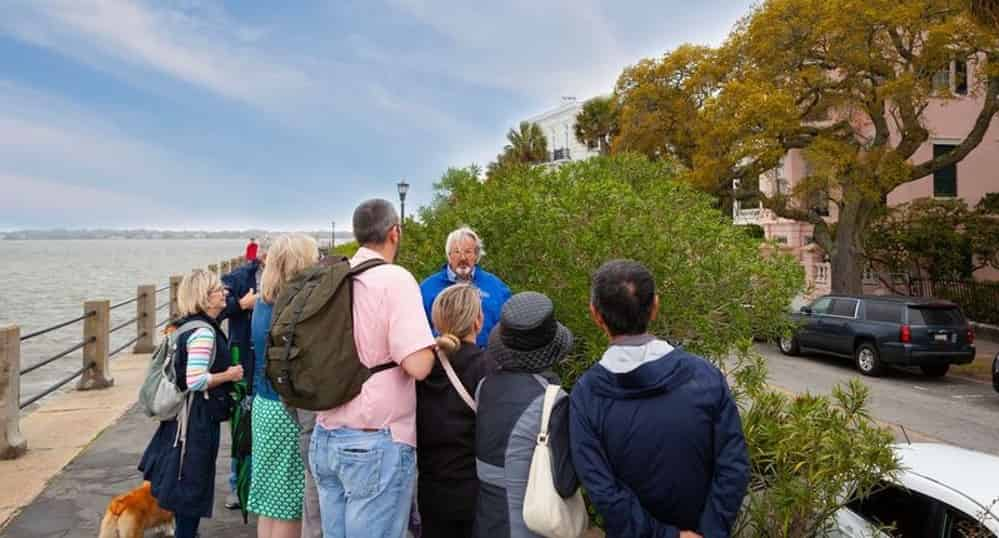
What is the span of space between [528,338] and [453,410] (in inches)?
21.6

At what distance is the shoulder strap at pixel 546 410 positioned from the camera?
274 centimetres

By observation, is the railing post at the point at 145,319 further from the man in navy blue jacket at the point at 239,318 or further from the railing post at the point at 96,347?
the man in navy blue jacket at the point at 239,318

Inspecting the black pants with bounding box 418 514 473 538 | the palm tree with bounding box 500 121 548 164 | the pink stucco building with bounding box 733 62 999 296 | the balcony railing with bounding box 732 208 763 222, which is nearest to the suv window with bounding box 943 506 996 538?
the black pants with bounding box 418 514 473 538

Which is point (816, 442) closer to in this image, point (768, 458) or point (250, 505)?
point (768, 458)

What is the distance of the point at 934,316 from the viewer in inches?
595

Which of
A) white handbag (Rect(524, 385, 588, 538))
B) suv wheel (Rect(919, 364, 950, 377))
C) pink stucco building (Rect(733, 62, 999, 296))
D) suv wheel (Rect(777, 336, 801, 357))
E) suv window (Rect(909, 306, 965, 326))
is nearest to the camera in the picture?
white handbag (Rect(524, 385, 588, 538))

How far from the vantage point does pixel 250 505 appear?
3945mm

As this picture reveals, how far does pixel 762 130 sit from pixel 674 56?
19.9ft

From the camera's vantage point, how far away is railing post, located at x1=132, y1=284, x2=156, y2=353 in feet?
44.3

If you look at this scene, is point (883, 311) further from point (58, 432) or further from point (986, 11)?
point (58, 432)

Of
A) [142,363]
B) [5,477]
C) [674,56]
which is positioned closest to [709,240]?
[5,477]

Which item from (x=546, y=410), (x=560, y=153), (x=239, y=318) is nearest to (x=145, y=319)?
(x=239, y=318)

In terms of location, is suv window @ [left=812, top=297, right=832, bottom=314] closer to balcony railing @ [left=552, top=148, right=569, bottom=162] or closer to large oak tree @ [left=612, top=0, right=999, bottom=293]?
large oak tree @ [left=612, top=0, right=999, bottom=293]

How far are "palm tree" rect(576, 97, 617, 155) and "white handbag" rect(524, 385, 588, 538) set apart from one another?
46.2 metres
